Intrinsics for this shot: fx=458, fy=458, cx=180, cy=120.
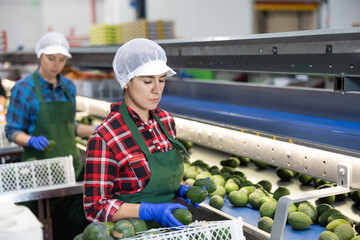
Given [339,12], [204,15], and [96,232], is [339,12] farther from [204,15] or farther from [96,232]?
[96,232]

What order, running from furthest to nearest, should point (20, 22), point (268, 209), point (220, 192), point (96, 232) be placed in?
point (20, 22), point (220, 192), point (268, 209), point (96, 232)

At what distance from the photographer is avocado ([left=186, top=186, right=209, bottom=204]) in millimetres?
2137

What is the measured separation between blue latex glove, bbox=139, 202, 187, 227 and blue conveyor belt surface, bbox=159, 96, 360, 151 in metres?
0.88

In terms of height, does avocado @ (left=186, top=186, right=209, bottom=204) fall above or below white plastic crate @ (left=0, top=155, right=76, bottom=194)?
above

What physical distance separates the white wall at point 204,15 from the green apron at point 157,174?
12.2 meters

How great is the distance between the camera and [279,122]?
10.1 ft

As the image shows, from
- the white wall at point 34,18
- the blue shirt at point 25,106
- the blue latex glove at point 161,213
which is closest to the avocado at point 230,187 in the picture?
the blue latex glove at point 161,213

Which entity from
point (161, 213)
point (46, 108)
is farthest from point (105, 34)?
point (161, 213)

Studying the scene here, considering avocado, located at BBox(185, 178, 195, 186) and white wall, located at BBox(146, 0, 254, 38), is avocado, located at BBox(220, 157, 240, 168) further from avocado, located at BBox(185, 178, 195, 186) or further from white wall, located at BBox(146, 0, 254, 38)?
white wall, located at BBox(146, 0, 254, 38)

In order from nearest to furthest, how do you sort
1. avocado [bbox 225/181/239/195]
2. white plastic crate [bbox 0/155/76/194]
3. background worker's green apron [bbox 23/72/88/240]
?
avocado [bbox 225/181/239/195] → white plastic crate [bbox 0/155/76/194] → background worker's green apron [bbox 23/72/88/240]

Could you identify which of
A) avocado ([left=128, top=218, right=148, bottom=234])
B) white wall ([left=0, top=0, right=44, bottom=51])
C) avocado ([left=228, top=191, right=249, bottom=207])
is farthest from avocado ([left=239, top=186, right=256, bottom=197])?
white wall ([left=0, top=0, right=44, bottom=51])

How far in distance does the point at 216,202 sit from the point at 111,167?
710 mm

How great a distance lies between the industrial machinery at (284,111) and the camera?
2025 mm

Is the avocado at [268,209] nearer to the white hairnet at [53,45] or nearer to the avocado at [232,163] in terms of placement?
the avocado at [232,163]
